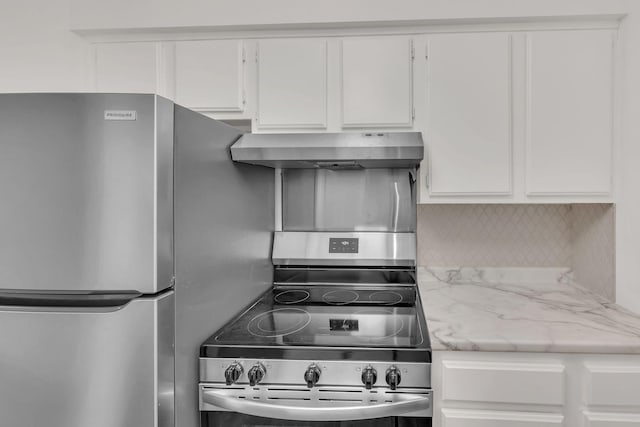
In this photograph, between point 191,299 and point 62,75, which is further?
point 62,75

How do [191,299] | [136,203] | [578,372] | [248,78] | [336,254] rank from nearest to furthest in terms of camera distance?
[136,203], [191,299], [578,372], [248,78], [336,254]

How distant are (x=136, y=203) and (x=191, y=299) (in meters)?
0.35

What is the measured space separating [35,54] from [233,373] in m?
1.74

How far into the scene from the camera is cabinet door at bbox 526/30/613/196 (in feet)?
6.02

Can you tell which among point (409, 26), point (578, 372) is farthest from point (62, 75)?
point (578, 372)

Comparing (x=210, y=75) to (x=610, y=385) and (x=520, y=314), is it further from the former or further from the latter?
(x=610, y=385)

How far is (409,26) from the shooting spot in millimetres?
1919

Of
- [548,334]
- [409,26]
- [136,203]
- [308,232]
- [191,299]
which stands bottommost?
[548,334]

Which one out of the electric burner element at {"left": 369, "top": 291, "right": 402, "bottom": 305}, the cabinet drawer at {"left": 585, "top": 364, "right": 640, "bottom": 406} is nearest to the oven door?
the cabinet drawer at {"left": 585, "top": 364, "right": 640, "bottom": 406}

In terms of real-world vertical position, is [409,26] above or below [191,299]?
above

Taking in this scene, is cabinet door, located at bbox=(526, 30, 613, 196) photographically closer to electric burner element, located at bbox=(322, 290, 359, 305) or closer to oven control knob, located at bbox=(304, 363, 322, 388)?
electric burner element, located at bbox=(322, 290, 359, 305)

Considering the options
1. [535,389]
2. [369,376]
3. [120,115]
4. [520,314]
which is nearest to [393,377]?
[369,376]

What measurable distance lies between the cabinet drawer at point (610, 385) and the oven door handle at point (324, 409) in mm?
554

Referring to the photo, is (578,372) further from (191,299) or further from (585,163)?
(191,299)
